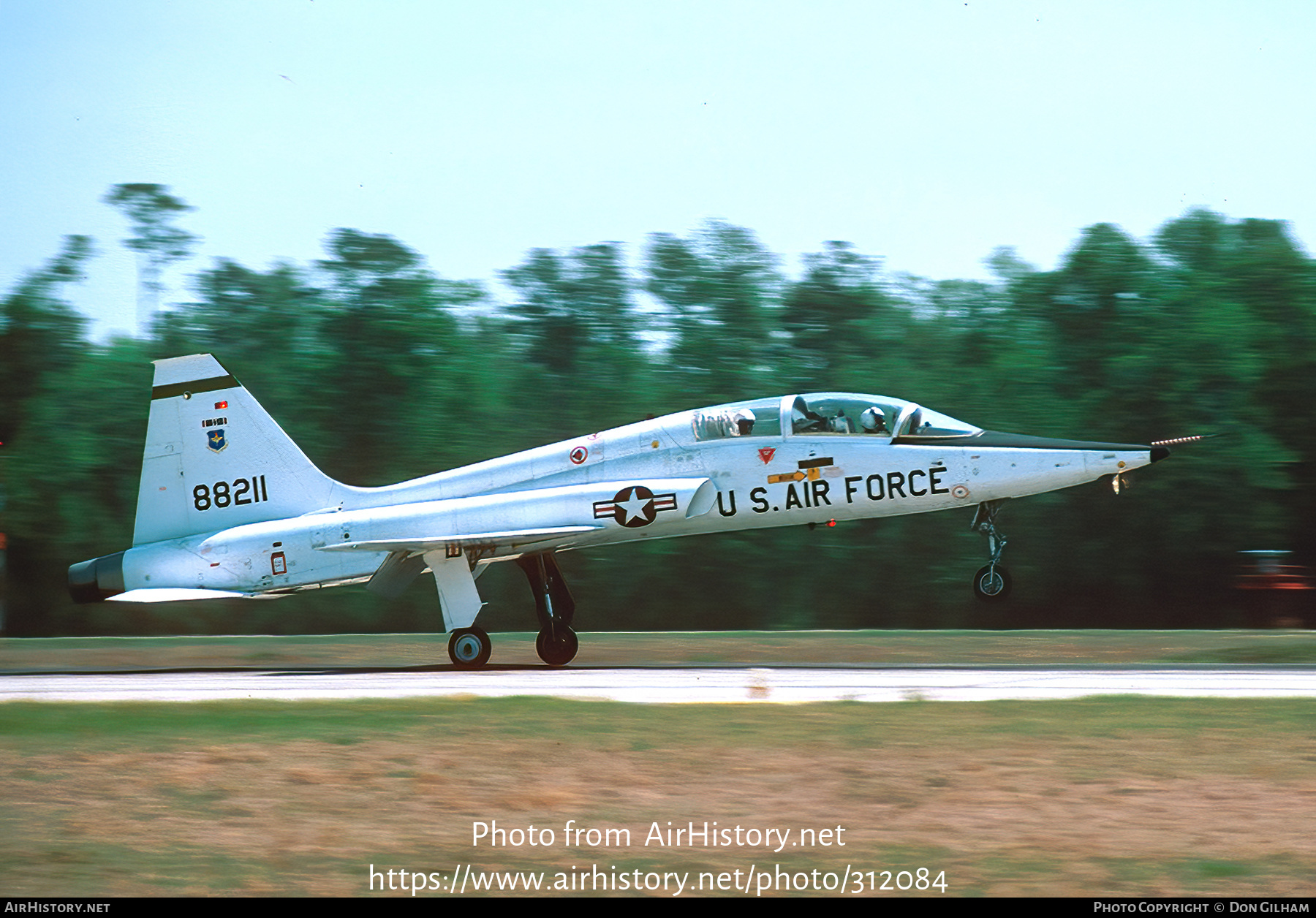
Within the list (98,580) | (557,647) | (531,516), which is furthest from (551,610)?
(98,580)

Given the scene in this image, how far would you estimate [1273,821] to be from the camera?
8.38 m

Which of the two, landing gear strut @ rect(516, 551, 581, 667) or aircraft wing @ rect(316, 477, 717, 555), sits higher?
aircraft wing @ rect(316, 477, 717, 555)

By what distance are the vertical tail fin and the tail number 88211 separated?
1cm

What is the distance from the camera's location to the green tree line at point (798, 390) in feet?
116

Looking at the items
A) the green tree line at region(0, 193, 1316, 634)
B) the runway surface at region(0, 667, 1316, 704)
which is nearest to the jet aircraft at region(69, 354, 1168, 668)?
the runway surface at region(0, 667, 1316, 704)

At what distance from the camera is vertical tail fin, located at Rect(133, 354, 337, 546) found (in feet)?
67.1

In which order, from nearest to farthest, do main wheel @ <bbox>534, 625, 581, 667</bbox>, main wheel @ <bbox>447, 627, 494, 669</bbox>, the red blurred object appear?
main wheel @ <bbox>447, 627, 494, 669</bbox>, main wheel @ <bbox>534, 625, 581, 667</bbox>, the red blurred object

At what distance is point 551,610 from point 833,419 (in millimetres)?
4942

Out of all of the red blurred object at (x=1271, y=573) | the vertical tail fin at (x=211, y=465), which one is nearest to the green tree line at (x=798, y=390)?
the red blurred object at (x=1271, y=573)

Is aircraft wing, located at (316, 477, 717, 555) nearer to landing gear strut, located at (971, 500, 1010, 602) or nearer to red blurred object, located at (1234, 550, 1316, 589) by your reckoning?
landing gear strut, located at (971, 500, 1010, 602)

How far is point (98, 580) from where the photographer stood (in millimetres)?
20359

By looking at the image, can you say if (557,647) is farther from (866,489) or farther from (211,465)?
(211,465)

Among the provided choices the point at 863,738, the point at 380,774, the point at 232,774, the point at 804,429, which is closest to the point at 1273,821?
the point at 863,738

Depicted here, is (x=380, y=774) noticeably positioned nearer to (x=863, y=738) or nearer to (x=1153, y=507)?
(x=863, y=738)
